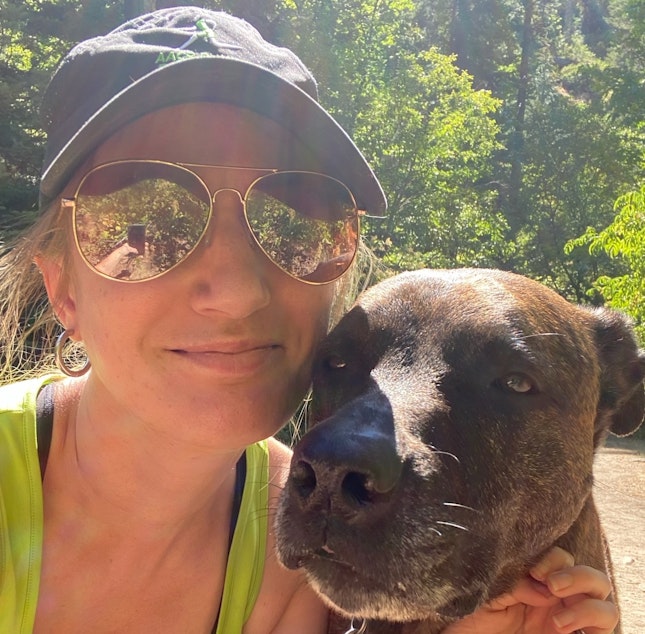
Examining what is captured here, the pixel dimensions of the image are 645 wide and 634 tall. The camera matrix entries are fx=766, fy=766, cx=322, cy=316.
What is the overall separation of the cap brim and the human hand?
5.07 feet

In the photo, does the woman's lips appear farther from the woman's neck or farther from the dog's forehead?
the dog's forehead

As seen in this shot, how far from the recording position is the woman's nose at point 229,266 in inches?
89.9

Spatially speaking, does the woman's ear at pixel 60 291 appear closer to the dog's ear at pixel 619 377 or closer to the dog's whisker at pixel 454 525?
the dog's whisker at pixel 454 525

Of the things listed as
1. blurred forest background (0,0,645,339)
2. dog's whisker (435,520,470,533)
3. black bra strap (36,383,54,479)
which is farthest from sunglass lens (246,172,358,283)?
blurred forest background (0,0,645,339)

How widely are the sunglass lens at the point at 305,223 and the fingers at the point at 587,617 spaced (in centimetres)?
136

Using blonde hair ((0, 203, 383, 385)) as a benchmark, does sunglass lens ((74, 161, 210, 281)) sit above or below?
above

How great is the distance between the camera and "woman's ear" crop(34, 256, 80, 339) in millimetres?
2592

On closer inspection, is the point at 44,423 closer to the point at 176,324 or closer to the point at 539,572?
the point at 176,324

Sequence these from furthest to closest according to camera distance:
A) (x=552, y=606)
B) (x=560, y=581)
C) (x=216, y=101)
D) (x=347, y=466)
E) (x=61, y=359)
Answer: (x=61, y=359) < (x=552, y=606) < (x=560, y=581) < (x=216, y=101) < (x=347, y=466)

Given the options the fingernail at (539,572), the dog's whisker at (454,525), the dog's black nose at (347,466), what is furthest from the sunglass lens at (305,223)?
the fingernail at (539,572)

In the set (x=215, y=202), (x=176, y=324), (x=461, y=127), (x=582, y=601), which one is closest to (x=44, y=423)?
(x=176, y=324)

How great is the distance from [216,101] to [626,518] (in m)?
10.8

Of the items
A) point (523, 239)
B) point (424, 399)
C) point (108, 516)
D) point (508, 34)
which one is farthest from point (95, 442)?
point (508, 34)

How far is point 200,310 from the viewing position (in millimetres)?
2293
